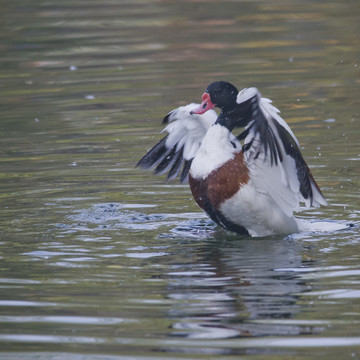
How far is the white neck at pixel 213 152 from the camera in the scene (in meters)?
7.41

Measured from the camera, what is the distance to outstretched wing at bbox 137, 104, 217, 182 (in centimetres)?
812

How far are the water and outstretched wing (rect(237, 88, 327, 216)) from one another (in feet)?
1.09

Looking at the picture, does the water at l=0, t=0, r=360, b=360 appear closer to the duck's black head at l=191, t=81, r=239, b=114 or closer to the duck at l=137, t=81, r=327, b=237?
the duck at l=137, t=81, r=327, b=237

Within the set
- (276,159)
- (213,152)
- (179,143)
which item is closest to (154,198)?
(179,143)

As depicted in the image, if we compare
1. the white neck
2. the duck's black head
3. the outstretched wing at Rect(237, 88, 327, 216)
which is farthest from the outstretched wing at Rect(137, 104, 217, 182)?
the outstretched wing at Rect(237, 88, 327, 216)

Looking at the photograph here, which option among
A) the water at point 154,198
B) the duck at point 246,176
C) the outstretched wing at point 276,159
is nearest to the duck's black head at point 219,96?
the duck at point 246,176

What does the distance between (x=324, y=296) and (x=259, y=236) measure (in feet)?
6.34

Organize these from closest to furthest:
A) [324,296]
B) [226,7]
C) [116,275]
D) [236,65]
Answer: [324,296]
[116,275]
[236,65]
[226,7]

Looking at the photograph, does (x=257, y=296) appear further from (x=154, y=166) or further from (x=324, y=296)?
(x=154, y=166)

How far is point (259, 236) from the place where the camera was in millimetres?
7664

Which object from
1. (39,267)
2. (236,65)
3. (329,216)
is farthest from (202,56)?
(39,267)

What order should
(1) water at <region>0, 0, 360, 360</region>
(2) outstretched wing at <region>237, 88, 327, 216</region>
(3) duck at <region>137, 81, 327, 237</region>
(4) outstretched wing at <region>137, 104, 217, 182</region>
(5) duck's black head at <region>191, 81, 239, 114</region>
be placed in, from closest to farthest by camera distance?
1. (1) water at <region>0, 0, 360, 360</region>
2. (2) outstretched wing at <region>237, 88, 327, 216</region>
3. (3) duck at <region>137, 81, 327, 237</region>
4. (5) duck's black head at <region>191, 81, 239, 114</region>
5. (4) outstretched wing at <region>137, 104, 217, 182</region>

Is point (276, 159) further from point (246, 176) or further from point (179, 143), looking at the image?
point (179, 143)

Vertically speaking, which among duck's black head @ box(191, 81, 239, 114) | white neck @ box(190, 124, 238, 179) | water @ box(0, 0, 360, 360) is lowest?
water @ box(0, 0, 360, 360)
